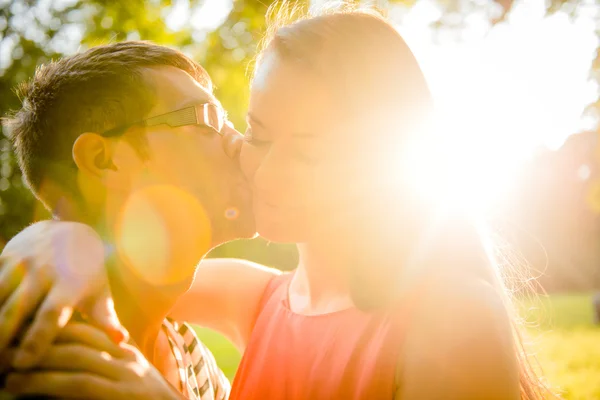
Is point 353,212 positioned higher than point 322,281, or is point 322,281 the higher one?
point 353,212

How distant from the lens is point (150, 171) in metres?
2.96

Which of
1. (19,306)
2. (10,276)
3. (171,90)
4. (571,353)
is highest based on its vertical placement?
(171,90)

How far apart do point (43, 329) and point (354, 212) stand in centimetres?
Answer: 126

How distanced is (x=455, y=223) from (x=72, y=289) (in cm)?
145

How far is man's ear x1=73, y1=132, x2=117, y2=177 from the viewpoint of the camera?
2852 mm

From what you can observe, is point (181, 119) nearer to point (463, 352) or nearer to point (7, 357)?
point (7, 357)

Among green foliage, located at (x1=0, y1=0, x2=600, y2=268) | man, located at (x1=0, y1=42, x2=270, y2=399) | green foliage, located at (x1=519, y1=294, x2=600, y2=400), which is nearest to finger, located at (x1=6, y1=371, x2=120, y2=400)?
man, located at (x1=0, y1=42, x2=270, y2=399)

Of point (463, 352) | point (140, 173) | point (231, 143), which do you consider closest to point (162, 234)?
point (140, 173)

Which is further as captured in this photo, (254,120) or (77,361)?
(254,120)

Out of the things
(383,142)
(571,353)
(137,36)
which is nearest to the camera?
(383,142)

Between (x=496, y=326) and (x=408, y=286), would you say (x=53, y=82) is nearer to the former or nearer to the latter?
(x=408, y=286)

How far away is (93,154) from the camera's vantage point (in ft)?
9.47

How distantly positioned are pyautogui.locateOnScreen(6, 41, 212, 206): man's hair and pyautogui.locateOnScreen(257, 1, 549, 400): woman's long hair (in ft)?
3.18

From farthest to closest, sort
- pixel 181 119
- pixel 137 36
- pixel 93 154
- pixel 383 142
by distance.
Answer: pixel 137 36
pixel 181 119
pixel 93 154
pixel 383 142
